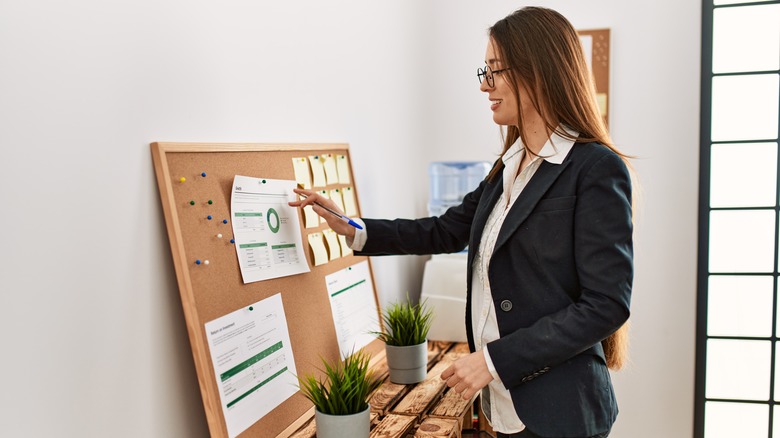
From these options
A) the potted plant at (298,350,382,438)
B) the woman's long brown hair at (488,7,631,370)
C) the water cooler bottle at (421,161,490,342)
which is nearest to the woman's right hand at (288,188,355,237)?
the potted plant at (298,350,382,438)

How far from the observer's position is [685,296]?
289 cm

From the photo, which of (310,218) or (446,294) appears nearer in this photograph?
(310,218)

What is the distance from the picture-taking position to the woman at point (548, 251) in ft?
4.36

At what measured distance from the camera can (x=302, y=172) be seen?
1811 mm

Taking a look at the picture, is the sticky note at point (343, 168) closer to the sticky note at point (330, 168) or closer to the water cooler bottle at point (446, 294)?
the sticky note at point (330, 168)

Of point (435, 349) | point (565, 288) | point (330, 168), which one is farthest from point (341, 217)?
point (435, 349)

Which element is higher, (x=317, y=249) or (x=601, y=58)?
(x=601, y=58)

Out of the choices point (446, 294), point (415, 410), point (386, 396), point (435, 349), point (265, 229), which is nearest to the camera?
point (265, 229)

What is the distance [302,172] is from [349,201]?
1.08 ft

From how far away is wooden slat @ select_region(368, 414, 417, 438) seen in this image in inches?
62.6

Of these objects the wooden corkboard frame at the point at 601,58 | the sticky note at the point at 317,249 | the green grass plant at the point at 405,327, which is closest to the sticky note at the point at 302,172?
the sticky note at the point at 317,249

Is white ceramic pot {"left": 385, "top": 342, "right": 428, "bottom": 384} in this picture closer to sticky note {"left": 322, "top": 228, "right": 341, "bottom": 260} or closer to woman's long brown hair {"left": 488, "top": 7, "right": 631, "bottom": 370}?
sticky note {"left": 322, "top": 228, "right": 341, "bottom": 260}

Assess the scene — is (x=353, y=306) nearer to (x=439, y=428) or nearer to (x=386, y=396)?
(x=386, y=396)

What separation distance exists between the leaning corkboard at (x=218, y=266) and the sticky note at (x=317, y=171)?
3.9 inches
